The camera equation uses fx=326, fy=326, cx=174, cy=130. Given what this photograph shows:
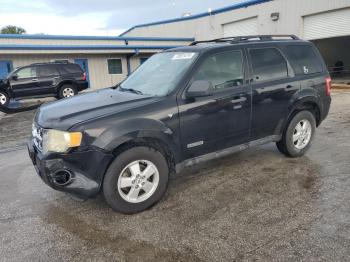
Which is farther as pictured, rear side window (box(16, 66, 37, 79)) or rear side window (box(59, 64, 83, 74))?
rear side window (box(59, 64, 83, 74))

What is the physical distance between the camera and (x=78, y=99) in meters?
4.38

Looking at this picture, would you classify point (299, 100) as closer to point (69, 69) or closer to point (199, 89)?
point (199, 89)

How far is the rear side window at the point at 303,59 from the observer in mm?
5113

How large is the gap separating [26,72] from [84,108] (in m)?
13.0

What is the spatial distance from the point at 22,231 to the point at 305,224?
9.80ft

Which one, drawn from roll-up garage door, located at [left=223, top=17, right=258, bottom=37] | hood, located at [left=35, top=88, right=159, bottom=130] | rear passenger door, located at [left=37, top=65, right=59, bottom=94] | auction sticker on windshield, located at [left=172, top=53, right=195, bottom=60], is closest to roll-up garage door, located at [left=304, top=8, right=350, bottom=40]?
roll-up garage door, located at [left=223, top=17, right=258, bottom=37]

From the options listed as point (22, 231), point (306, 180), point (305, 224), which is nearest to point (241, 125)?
point (306, 180)

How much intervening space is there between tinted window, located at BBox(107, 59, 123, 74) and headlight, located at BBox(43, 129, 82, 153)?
20924mm

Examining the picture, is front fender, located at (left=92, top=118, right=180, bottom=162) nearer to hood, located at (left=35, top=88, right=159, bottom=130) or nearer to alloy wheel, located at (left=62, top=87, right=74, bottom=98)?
hood, located at (left=35, top=88, right=159, bottom=130)

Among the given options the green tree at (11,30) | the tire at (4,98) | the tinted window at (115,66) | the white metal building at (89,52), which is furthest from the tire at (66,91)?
the green tree at (11,30)

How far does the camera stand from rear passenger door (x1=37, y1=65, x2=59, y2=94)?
604 inches

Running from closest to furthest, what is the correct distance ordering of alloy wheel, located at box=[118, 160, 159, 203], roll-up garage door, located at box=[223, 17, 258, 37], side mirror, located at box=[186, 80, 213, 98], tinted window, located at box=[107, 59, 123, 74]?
alloy wheel, located at box=[118, 160, 159, 203] < side mirror, located at box=[186, 80, 213, 98] < roll-up garage door, located at box=[223, 17, 258, 37] < tinted window, located at box=[107, 59, 123, 74]

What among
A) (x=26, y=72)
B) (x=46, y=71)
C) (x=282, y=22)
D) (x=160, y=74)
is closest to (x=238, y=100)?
(x=160, y=74)

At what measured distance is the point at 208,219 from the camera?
140 inches
